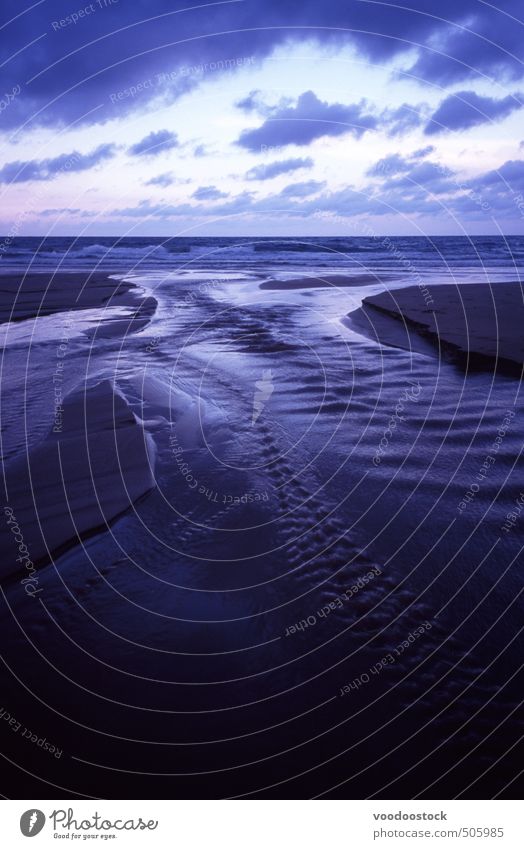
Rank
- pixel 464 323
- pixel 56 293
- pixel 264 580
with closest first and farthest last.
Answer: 1. pixel 264 580
2. pixel 464 323
3. pixel 56 293

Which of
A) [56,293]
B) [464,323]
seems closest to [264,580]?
[464,323]

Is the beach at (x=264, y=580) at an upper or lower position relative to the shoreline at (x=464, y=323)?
lower

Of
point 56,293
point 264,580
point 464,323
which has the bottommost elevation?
point 264,580

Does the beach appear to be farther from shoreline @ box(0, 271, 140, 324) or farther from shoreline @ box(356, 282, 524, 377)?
shoreline @ box(0, 271, 140, 324)

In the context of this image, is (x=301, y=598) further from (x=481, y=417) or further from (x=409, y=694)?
(x=481, y=417)

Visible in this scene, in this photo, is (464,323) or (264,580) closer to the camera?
(264,580)

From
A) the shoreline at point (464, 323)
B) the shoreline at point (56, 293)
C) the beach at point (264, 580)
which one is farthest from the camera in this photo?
the shoreline at point (56, 293)

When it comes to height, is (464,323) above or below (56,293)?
below

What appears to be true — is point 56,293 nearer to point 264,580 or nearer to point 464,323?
point 464,323

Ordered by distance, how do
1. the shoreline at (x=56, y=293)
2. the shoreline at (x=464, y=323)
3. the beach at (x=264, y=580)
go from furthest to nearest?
the shoreline at (x=56, y=293)
the shoreline at (x=464, y=323)
the beach at (x=264, y=580)

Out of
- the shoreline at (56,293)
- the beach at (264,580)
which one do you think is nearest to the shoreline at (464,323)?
the beach at (264,580)

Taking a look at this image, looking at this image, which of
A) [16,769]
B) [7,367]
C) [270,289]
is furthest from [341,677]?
[270,289]

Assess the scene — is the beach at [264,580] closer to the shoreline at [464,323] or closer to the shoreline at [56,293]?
the shoreline at [464,323]
